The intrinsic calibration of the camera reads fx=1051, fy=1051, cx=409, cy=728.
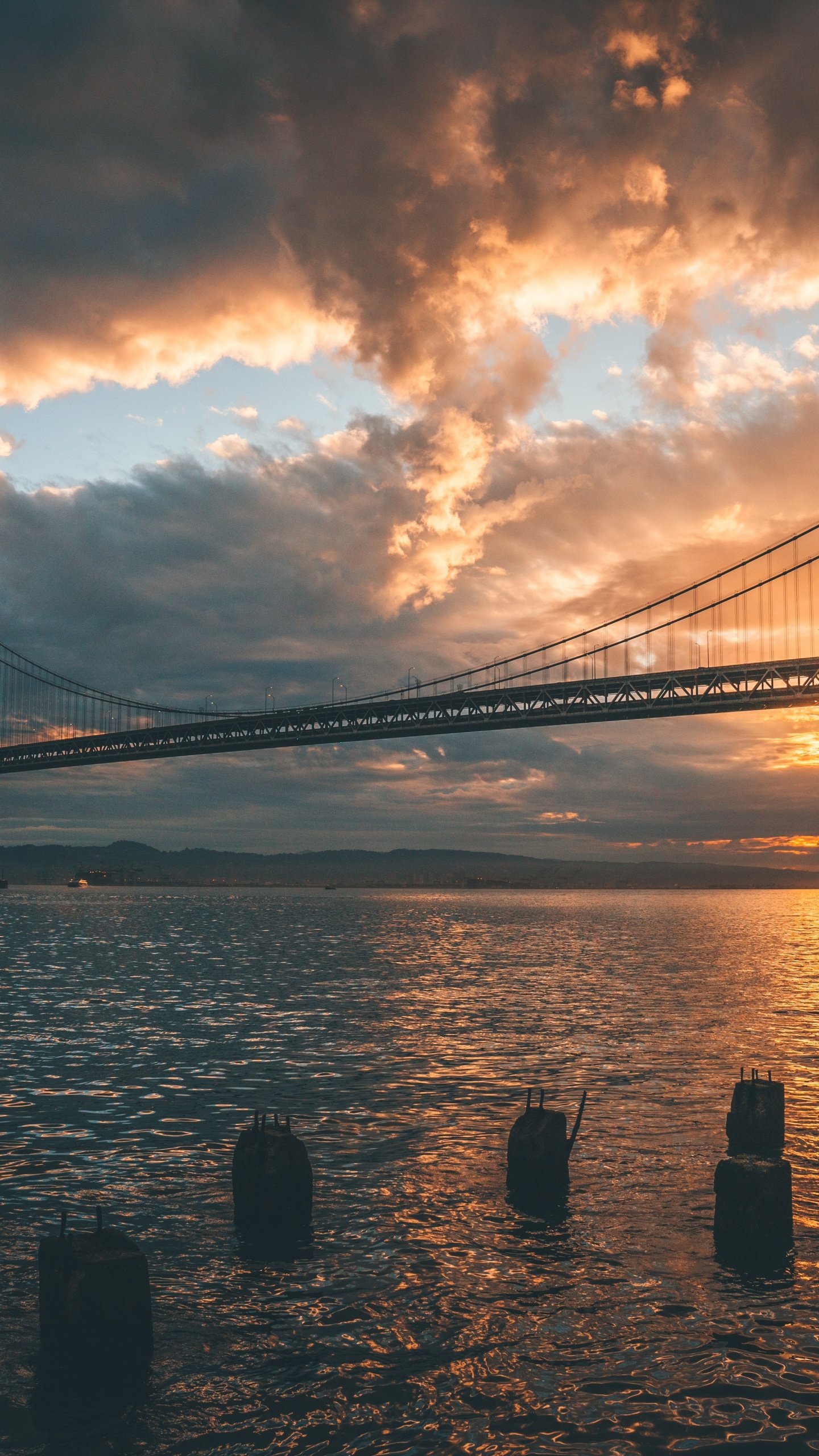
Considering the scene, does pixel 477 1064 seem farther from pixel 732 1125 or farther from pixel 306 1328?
pixel 306 1328

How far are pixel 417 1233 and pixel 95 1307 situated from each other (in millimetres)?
4722

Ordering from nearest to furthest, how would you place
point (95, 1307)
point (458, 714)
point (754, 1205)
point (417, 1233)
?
point (95, 1307), point (754, 1205), point (417, 1233), point (458, 714)

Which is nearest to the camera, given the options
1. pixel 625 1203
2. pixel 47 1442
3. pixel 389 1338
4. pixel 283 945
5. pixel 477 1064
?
pixel 47 1442

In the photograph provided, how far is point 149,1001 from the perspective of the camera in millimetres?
37094

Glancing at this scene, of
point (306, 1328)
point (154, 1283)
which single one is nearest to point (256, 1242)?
point (154, 1283)

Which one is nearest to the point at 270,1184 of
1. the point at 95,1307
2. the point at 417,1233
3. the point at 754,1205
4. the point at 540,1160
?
the point at 417,1233

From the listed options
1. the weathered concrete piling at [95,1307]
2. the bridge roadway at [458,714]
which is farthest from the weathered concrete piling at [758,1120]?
the bridge roadway at [458,714]

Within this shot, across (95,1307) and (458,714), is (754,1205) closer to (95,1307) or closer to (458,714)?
(95,1307)

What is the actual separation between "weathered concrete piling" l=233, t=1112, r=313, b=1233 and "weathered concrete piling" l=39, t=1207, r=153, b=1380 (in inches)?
139

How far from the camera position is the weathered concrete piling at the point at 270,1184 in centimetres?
1255

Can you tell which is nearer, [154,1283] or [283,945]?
[154,1283]

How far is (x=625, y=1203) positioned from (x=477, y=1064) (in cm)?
1030

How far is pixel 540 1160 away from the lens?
549 inches

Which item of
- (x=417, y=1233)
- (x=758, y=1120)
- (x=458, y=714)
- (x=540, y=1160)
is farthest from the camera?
(x=458, y=714)
